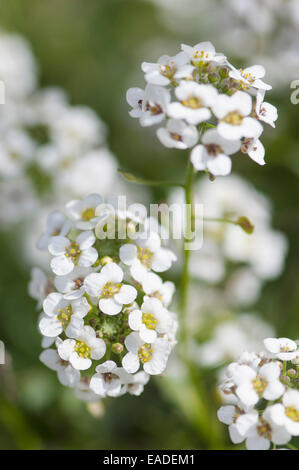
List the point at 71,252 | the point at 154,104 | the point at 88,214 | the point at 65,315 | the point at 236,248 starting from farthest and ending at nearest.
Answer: the point at 236,248 < the point at 88,214 < the point at 71,252 < the point at 65,315 < the point at 154,104

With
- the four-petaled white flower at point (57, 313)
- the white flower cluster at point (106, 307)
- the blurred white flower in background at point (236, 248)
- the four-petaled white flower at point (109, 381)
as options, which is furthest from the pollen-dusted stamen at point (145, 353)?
the blurred white flower in background at point (236, 248)

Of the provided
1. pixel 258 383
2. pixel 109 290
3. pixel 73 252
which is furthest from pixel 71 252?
pixel 258 383

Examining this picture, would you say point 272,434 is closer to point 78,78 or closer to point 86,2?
point 78,78

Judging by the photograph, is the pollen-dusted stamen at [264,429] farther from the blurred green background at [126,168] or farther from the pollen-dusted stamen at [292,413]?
the blurred green background at [126,168]

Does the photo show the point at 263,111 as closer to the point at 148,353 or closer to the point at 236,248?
the point at 148,353

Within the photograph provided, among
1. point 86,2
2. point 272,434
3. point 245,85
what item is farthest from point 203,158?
point 86,2
